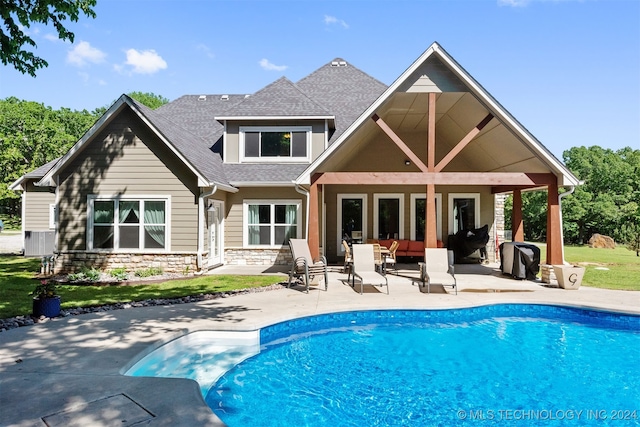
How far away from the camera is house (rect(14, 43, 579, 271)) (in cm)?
1086

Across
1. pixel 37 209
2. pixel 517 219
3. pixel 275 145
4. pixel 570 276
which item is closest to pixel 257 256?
pixel 275 145

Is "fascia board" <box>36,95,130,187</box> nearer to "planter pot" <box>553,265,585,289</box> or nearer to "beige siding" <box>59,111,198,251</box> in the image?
"beige siding" <box>59,111,198,251</box>

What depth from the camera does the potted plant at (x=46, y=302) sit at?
6.80m

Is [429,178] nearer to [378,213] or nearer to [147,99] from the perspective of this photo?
[378,213]

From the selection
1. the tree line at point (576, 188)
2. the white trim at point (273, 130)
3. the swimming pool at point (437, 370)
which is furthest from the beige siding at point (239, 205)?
the tree line at point (576, 188)

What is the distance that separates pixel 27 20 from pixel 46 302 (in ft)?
26.6

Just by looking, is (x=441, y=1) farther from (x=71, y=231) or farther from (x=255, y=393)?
(x=71, y=231)

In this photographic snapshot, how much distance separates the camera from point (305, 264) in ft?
32.8

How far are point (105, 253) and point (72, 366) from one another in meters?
8.95

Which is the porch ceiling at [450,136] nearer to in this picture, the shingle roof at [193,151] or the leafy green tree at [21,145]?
the shingle roof at [193,151]

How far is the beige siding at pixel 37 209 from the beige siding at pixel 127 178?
6.87 m

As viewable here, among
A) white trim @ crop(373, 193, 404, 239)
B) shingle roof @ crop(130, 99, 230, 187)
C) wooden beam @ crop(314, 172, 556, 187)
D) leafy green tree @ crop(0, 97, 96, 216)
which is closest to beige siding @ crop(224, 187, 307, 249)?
shingle roof @ crop(130, 99, 230, 187)

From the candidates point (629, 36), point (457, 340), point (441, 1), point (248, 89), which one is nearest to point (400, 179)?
point (457, 340)

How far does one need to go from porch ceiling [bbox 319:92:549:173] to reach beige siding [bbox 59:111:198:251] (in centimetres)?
487
